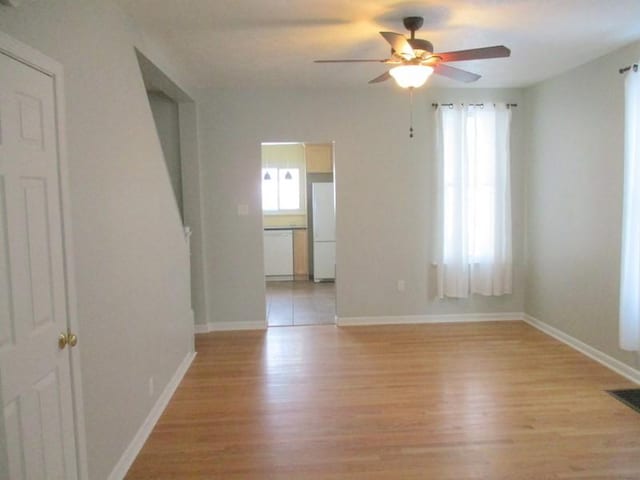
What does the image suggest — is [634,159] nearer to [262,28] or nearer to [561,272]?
[561,272]

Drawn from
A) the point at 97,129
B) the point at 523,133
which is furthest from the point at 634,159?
the point at 97,129

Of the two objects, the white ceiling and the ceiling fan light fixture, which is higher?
the white ceiling

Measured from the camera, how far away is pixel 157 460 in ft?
8.13

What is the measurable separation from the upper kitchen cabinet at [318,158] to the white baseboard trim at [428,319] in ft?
10.7

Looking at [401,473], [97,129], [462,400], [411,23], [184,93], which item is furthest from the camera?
[184,93]

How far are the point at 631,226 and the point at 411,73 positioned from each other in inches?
81.4

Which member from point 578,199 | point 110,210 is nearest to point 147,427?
point 110,210

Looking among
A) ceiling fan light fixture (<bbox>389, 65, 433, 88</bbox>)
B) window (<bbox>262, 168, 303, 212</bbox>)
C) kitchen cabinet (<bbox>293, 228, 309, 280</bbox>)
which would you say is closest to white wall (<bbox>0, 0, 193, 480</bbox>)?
ceiling fan light fixture (<bbox>389, 65, 433, 88</bbox>)

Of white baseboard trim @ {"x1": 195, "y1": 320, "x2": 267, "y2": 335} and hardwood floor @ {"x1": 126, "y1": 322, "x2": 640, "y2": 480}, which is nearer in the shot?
hardwood floor @ {"x1": 126, "y1": 322, "x2": 640, "y2": 480}

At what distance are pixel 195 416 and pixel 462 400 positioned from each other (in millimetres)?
1893

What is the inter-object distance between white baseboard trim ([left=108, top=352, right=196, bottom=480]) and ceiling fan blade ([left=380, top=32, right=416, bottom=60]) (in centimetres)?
273

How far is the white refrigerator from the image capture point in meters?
7.27

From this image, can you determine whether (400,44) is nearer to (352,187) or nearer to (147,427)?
(352,187)

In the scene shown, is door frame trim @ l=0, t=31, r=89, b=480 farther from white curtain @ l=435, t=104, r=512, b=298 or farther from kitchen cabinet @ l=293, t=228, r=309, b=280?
kitchen cabinet @ l=293, t=228, r=309, b=280
